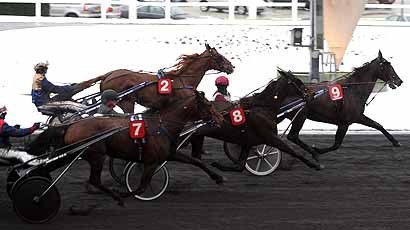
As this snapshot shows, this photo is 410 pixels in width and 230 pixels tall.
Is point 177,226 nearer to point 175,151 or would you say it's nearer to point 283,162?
point 175,151

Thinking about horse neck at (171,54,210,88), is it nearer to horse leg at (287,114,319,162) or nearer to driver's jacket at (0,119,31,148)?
horse leg at (287,114,319,162)

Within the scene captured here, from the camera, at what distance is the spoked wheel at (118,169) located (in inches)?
396

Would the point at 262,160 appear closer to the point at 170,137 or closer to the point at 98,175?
the point at 170,137

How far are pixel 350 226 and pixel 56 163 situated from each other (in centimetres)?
324

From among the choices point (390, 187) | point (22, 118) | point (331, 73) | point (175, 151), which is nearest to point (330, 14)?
point (331, 73)

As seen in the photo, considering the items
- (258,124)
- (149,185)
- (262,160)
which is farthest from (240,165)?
(149,185)

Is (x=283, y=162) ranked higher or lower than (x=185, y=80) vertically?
lower

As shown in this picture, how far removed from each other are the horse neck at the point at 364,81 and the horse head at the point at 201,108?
3.85m

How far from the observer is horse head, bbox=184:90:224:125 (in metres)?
9.22

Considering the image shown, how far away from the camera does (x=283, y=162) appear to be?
12.1 metres

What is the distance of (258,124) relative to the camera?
35.0ft

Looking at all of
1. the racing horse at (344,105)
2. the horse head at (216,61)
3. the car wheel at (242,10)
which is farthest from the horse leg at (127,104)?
the car wheel at (242,10)

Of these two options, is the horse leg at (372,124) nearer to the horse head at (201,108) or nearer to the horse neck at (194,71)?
the horse neck at (194,71)

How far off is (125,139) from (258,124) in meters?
2.42
